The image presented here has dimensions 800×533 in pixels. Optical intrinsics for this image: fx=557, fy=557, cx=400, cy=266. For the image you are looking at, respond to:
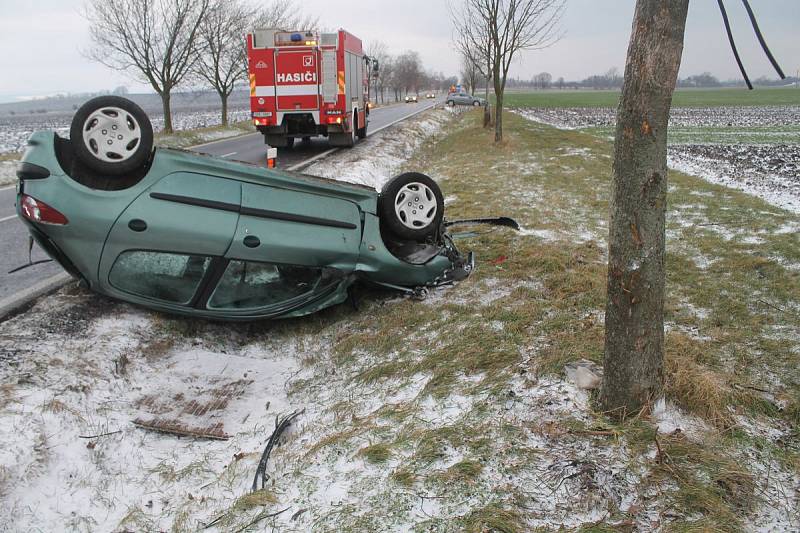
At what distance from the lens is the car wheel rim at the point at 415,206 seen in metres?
5.30

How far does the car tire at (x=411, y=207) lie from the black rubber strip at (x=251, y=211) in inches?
22.9

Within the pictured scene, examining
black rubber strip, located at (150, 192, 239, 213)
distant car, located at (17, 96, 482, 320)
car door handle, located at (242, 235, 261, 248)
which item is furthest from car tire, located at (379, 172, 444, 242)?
black rubber strip, located at (150, 192, 239, 213)

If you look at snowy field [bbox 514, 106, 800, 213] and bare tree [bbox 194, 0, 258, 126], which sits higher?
bare tree [bbox 194, 0, 258, 126]

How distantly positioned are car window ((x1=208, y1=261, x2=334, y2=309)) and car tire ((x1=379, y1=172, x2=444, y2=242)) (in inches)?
36.1

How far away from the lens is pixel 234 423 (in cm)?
366

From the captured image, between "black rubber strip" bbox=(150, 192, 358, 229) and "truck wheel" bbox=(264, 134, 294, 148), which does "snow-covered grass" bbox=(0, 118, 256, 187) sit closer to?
"truck wheel" bbox=(264, 134, 294, 148)

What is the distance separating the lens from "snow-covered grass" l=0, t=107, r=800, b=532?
8.29 feet

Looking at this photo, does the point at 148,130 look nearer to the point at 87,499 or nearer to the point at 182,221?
the point at 182,221

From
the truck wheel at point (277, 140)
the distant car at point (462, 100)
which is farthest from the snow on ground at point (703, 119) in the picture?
the truck wheel at point (277, 140)

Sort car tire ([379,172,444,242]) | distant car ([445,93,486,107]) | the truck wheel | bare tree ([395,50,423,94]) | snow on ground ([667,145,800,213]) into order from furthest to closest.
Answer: bare tree ([395,50,423,94]) < distant car ([445,93,486,107]) < the truck wheel < snow on ground ([667,145,800,213]) < car tire ([379,172,444,242])

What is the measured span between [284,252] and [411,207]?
145cm

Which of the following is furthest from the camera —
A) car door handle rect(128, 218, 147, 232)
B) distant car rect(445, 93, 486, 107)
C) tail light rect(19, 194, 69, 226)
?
distant car rect(445, 93, 486, 107)

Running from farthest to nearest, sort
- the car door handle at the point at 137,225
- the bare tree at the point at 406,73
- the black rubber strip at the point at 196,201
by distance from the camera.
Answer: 1. the bare tree at the point at 406,73
2. the black rubber strip at the point at 196,201
3. the car door handle at the point at 137,225

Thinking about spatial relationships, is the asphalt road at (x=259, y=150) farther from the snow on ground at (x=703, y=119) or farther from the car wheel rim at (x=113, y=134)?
the snow on ground at (x=703, y=119)
